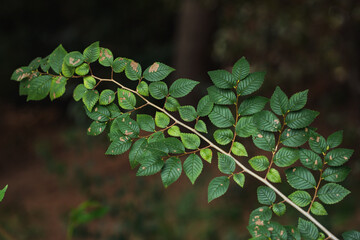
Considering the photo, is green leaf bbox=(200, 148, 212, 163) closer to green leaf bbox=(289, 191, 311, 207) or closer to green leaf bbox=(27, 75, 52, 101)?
green leaf bbox=(289, 191, 311, 207)

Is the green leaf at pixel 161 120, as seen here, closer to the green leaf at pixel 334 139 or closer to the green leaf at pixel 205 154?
the green leaf at pixel 205 154

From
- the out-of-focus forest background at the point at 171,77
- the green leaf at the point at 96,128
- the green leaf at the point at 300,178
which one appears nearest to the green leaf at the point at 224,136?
the green leaf at the point at 300,178

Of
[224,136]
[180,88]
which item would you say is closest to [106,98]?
[180,88]

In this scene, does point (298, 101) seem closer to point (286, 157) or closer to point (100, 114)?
point (286, 157)

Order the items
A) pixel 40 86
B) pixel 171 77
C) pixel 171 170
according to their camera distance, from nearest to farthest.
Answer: pixel 171 170, pixel 40 86, pixel 171 77

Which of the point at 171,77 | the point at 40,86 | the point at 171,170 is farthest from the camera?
the point at 171,77

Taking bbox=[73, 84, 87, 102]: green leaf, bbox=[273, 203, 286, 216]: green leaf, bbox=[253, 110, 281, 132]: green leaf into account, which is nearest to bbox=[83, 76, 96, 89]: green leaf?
bbox=[73, 84, 87, 102]: green leaf
